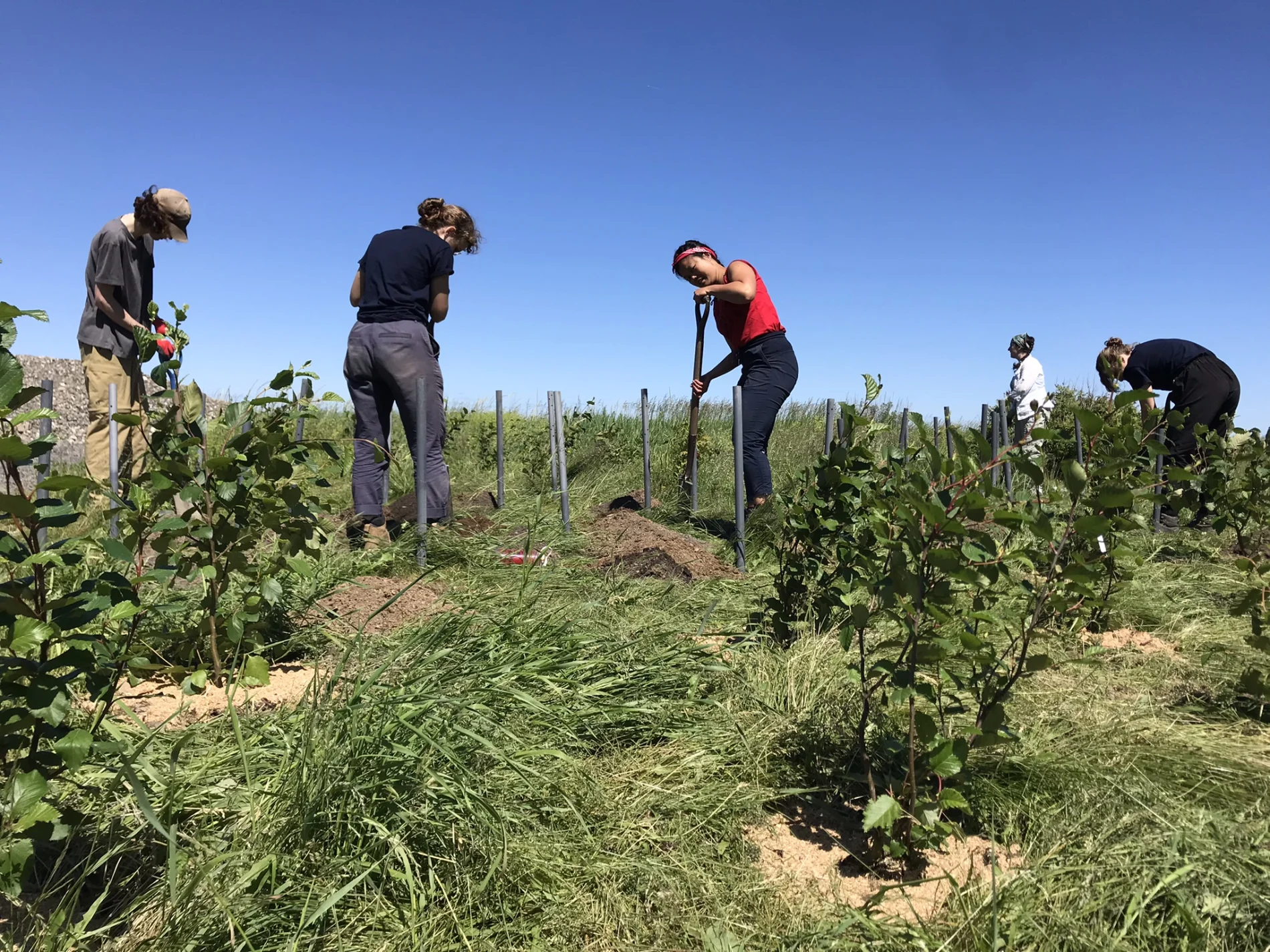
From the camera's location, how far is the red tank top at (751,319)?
4668mm

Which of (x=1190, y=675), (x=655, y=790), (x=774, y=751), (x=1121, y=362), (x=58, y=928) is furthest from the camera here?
(x=1121, y=362)

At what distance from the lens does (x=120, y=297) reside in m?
4.23

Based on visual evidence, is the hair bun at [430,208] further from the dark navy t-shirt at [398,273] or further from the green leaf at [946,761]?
the green leaf at [946,761]

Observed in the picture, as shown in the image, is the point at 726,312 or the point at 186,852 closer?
the point at 186,852

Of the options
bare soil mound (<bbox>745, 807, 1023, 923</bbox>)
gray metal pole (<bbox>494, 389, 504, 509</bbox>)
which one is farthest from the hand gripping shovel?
bare soil mound (<bbox>745, 807, 1023, 923</bbox>)

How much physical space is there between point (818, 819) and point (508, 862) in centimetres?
75

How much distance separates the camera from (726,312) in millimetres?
4820

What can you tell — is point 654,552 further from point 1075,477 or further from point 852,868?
point 1075,477

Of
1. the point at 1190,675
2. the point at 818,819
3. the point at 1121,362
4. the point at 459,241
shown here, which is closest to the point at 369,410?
the point at 459,241

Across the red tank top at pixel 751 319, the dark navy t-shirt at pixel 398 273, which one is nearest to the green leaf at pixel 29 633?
the dark navy t-shirt at pixel 398 273

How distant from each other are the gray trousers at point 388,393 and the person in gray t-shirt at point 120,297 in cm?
109

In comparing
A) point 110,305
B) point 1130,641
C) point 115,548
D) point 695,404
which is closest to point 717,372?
point 695,404

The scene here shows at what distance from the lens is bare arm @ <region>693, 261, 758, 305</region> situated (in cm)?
446

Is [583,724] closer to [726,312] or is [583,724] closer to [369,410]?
[369,410]
